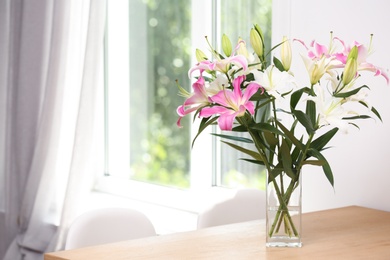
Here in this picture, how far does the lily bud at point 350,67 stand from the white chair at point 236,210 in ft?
2.91

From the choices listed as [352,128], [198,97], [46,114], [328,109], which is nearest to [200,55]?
[198,97]

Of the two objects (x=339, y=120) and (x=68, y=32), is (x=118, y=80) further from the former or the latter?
(x=339, y=120)

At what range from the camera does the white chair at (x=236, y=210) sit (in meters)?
2.64

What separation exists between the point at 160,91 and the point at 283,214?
71.6 inches

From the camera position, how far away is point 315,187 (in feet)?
9.05

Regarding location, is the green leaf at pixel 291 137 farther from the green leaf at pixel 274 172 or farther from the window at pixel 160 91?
the window at pixel 160 91

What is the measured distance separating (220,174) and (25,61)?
3.14 ft

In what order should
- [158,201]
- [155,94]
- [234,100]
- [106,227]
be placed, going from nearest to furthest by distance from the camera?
[234,100] < [106,227] < [158,201] < [155,94]

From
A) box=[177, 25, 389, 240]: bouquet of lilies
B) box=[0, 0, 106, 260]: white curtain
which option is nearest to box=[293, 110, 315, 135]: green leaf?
box=[177, 25, 389, 240]: bouquet of lilies

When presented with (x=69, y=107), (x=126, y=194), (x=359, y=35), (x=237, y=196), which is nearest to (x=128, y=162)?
(x=126, y=194)

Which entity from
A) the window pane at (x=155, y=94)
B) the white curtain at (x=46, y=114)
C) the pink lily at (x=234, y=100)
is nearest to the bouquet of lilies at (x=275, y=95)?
the pink lily at (x=234, y=100)

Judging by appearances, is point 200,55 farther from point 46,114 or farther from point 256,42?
point 46,114

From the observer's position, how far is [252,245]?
2031mm

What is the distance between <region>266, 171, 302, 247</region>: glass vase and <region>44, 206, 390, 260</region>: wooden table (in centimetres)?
3
